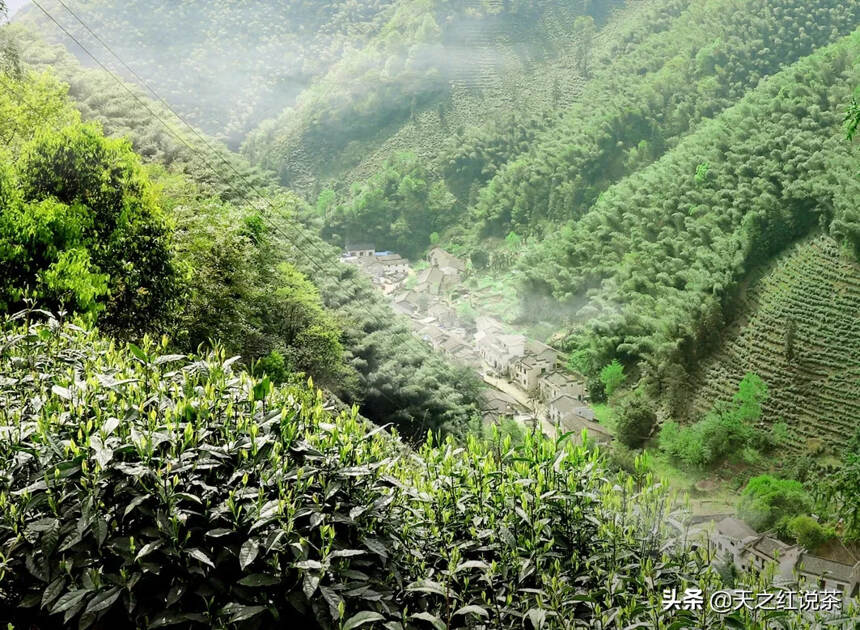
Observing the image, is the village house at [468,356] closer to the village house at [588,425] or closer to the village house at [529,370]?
the village house at [529,370]

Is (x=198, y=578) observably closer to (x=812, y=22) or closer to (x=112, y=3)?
(x=812, y=22)

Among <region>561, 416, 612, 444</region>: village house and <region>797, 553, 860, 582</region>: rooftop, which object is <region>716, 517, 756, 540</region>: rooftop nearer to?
<region>797, 553, 860, 582</region>: rooftop

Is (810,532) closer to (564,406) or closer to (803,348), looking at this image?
(803,348)

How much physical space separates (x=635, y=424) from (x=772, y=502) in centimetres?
338

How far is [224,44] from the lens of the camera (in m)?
37.3

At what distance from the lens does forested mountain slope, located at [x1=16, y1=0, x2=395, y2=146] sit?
33156 mm

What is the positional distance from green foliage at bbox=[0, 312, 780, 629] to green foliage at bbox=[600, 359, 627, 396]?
1396cm

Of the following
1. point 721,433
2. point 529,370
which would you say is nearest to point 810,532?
point 721,433

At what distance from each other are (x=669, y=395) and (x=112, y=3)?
3810 cm

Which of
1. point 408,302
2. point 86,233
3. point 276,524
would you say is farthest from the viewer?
point 408,302

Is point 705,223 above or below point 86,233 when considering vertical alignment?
below

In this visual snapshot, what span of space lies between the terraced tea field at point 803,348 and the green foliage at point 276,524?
1249 cm

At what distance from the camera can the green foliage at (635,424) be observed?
504 inches

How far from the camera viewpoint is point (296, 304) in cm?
793
